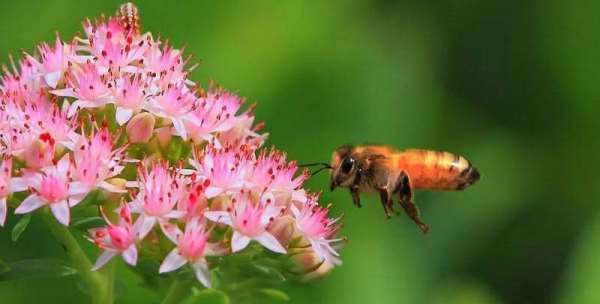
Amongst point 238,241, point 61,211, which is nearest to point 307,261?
point 238,241

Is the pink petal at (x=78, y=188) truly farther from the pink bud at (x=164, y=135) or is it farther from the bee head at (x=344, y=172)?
the bee head at (x=344, y=172)

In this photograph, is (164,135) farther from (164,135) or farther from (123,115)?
(123,115)

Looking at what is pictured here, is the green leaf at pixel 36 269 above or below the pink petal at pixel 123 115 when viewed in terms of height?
below

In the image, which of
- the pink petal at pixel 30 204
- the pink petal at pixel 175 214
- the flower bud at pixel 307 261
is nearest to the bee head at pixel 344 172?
the flower bud at pixel 307 261

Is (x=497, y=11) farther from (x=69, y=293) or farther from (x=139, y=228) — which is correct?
(x=139, y=228)

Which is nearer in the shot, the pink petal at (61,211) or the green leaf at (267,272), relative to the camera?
the pink petal at (61,211)

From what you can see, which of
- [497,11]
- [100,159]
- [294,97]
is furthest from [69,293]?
[497,11]

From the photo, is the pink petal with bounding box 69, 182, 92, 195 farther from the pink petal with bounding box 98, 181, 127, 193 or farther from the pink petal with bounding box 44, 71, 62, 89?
the pink petal with bounding box 44, 71, 62, 89
